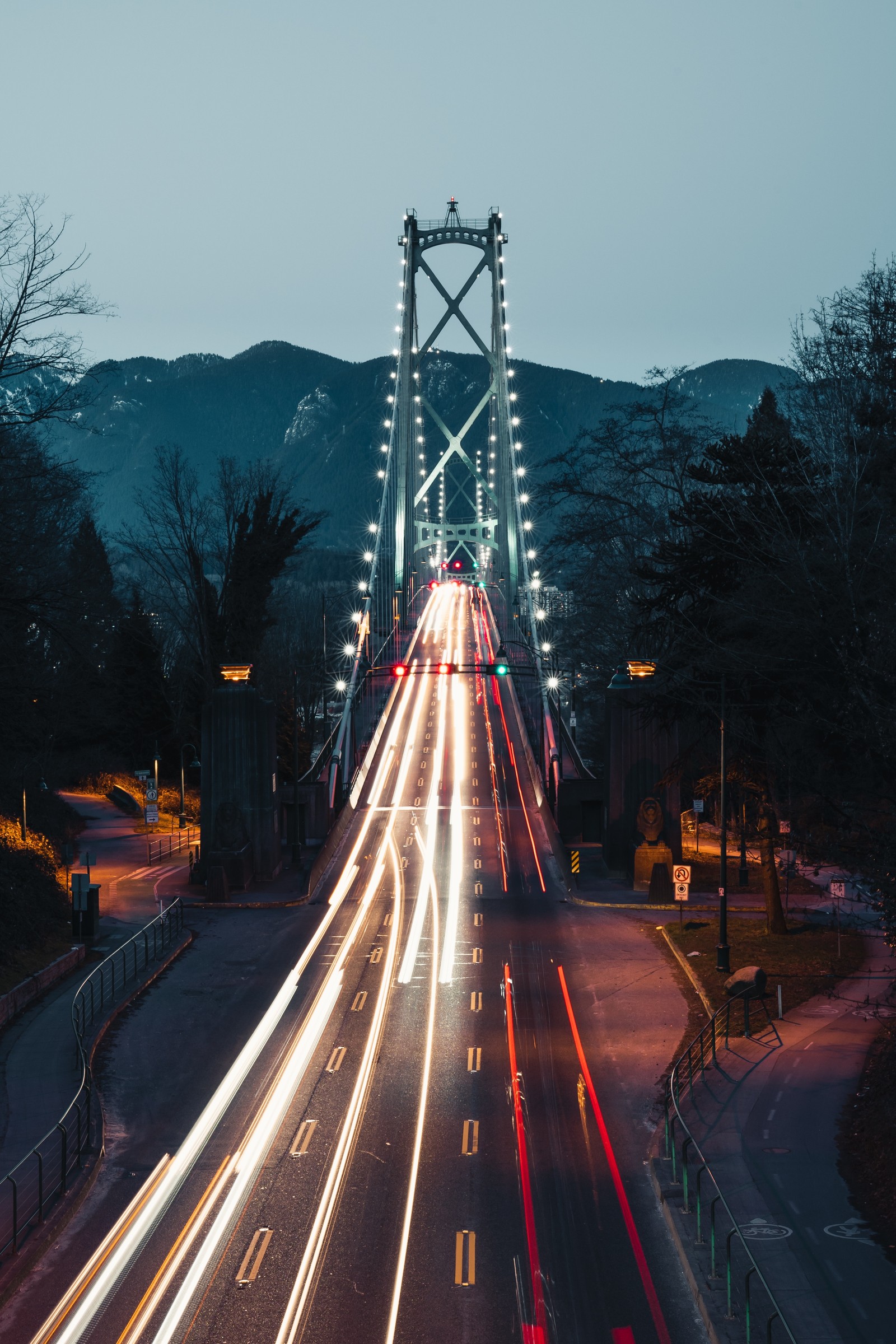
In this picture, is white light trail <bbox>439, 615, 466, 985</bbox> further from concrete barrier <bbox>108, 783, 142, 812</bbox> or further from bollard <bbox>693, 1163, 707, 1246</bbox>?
concrete barrier <bbox>108, 783, 142, 812</bbox>

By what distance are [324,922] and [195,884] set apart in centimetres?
726

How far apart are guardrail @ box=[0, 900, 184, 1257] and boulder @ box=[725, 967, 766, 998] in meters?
12.7

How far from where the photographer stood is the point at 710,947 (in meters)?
31.6

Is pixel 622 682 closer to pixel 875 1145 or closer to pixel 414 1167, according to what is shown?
pixel 875 1145

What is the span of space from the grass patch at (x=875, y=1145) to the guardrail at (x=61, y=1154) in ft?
34.8

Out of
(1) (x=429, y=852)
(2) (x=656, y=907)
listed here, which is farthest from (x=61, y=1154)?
(1) (x=429, y=852)

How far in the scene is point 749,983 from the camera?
26.1 meters

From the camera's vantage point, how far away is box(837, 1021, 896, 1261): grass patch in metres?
16.6

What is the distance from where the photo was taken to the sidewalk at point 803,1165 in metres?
14.4

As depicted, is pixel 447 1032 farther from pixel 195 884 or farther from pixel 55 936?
pixel 195 884

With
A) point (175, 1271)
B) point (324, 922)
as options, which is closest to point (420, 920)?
point (324, 922)

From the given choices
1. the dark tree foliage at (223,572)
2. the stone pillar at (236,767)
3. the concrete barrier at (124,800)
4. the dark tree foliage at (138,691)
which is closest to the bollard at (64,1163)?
the stone pillar at (236,767)

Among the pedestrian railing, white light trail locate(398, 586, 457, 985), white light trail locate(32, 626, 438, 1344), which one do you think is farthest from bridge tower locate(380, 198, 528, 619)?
white light trail locate(32, 626, 438, 1344)

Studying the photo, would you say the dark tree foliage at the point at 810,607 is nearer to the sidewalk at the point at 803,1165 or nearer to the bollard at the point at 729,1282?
the sidewalk at the point at 803,1165
